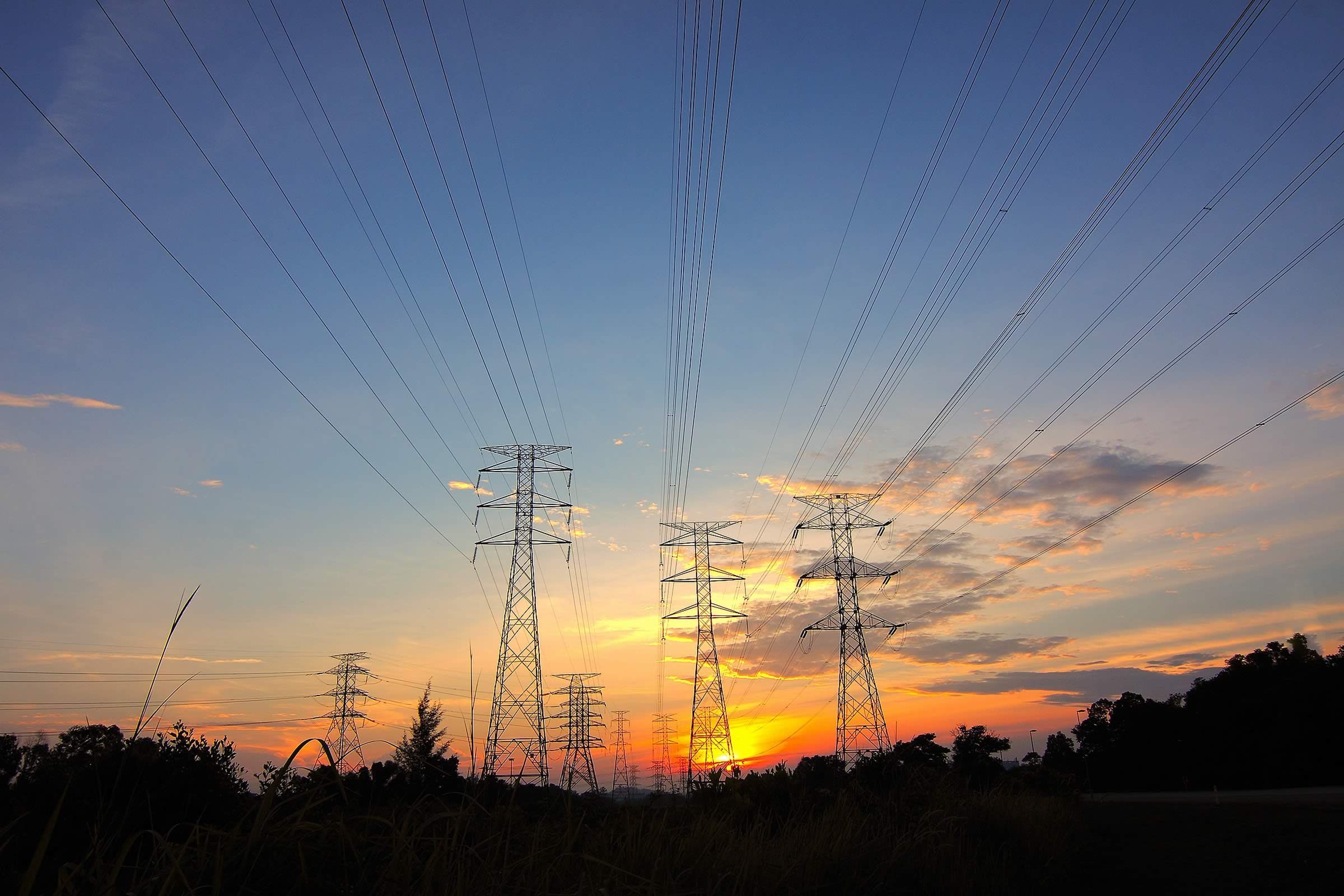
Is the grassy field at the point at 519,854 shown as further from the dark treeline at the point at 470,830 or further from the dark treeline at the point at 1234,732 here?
the dark treeline at the point at 1234,732

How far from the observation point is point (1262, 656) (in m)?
77.8

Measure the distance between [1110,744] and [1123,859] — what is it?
274 ft

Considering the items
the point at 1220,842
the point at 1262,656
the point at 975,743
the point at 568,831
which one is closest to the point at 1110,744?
the point at 1262,656

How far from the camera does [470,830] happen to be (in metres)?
5.62

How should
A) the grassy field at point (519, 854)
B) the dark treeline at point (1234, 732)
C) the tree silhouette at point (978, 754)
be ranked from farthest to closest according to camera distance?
the dark treeline at point (1234, 732), the tree silhouette at point (978, 754), the grassy field at point (519, 854)

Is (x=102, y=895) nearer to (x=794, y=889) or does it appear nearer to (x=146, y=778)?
(x=794, y=889)

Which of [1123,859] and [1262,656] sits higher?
[1262,656]

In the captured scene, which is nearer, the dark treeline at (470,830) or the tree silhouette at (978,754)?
the dark treeline at (470,830)

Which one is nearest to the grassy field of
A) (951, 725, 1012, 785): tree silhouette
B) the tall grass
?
the tall grass

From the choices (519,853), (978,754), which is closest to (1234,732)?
(978,754)

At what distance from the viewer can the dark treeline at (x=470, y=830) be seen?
146 inches

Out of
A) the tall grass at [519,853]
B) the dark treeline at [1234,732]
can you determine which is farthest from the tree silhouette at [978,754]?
the tall grass at [519,853]

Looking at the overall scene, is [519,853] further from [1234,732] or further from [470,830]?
[1234,732]

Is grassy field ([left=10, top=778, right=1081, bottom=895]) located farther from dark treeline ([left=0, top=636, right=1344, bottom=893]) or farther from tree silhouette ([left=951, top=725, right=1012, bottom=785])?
tree silhouette ([left=951, top=725, right=1012, bottom=785])
